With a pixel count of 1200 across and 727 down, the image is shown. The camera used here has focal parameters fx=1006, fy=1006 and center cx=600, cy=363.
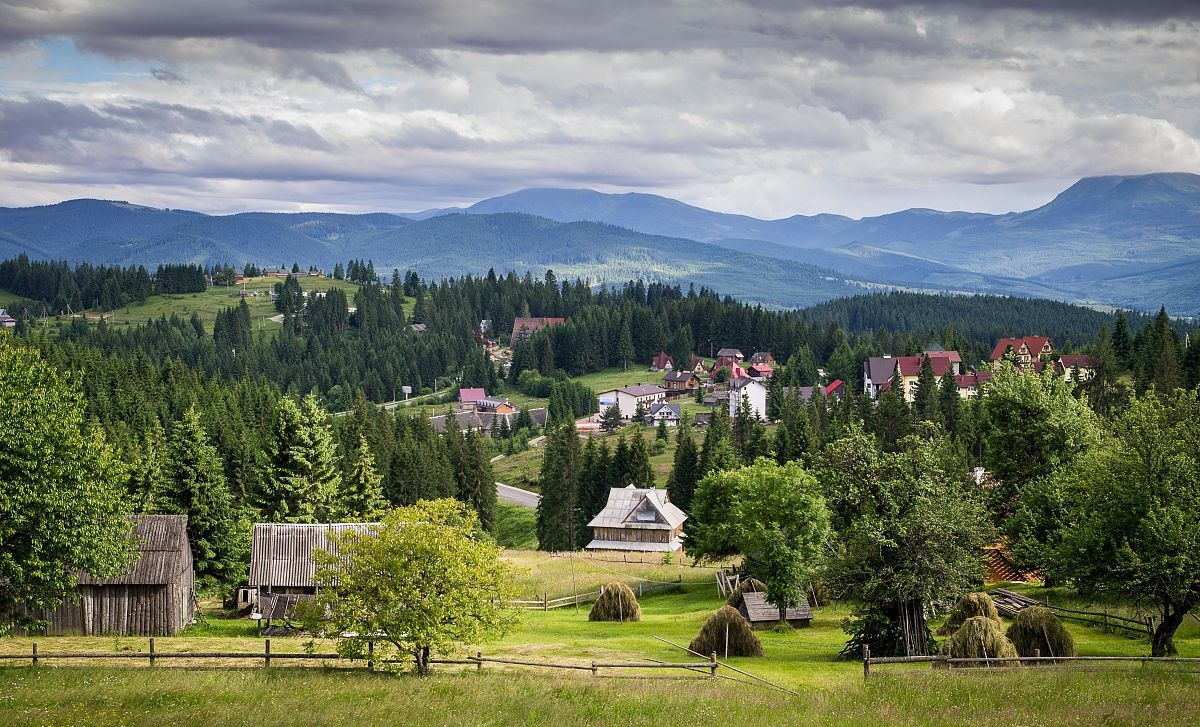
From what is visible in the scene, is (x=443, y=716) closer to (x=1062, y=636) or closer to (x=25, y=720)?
(x=25, y=720)

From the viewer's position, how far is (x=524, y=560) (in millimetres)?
69688

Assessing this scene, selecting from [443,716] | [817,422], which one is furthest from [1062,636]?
[817,422]

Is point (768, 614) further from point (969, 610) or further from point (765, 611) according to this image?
point (969, 610)

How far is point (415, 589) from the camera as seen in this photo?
31328 millimetres

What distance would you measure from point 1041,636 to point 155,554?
3423cm

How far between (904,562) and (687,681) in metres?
9.30

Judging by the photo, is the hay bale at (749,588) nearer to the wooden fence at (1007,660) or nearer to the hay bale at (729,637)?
the hay bale at (729,637)

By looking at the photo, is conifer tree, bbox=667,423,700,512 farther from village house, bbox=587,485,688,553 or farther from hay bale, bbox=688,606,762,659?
hay bale, bbox=688,606,762,659

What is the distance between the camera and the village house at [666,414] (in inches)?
6270

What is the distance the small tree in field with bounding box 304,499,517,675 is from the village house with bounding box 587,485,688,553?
5370cm

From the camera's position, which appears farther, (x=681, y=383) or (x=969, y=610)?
(x=681, y=383)

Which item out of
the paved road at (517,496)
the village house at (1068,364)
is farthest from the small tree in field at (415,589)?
the village house at (1068,364)

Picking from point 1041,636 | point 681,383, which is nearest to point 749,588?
point 1041,636

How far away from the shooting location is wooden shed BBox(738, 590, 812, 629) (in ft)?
153
